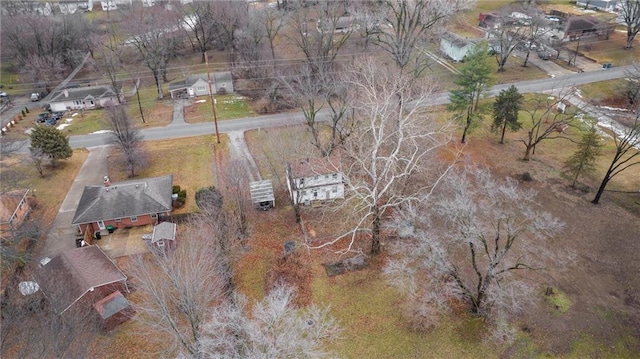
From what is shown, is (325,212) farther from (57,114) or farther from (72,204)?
(57,114)

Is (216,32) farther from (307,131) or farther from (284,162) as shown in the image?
(284,162)

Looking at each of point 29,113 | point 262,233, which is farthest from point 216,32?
point 262,233

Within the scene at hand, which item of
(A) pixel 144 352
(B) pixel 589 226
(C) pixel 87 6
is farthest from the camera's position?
(C) pixel 87 6

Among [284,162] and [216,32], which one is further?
[216,32]

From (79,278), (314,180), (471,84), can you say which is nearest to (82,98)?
(79,278)

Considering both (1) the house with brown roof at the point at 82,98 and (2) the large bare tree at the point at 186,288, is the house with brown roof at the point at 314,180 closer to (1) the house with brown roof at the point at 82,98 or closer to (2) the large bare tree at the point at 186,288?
(2) the large bare tree at the point at 186,288

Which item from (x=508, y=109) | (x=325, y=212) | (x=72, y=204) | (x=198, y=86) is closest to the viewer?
(x=325, y=212)
